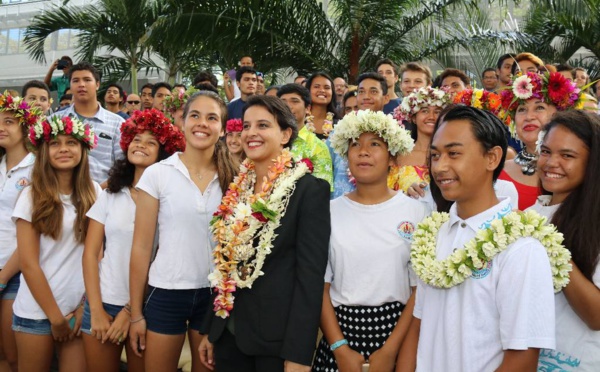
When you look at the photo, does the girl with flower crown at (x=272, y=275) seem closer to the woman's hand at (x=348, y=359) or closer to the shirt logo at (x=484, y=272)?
the woman's hand at (x=348, y=359)

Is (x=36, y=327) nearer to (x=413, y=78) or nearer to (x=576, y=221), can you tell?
(x=576, y=221)

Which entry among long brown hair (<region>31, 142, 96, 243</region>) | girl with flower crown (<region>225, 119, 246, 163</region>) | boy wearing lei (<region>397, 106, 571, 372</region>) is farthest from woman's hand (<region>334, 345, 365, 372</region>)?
girl with flower crown (<region>225, 119, 246, 163</region>)

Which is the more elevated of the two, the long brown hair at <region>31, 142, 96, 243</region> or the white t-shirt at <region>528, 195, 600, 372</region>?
the white t-shirt at <region>528, 195, 600, 372</region>

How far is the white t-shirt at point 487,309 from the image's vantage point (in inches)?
86.8

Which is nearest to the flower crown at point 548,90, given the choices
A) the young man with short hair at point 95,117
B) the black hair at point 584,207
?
the black hair at point 584,207

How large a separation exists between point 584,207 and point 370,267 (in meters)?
1.08

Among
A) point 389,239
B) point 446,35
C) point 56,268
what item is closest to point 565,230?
point 389,239

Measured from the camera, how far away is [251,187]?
137 inches

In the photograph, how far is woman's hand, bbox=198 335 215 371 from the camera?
10.9 ft

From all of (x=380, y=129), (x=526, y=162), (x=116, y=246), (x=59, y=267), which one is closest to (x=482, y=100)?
(x=526, y=162)

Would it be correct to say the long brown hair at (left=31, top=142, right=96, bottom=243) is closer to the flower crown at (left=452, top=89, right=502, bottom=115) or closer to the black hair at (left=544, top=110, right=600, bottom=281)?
the flower crown at (left=452, top=89, right=502, bottom=115)

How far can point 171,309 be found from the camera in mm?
3582

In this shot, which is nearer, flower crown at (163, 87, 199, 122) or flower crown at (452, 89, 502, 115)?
flower crown at (452, 89, 502, 115)

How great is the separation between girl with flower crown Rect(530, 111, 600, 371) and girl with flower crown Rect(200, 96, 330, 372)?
1.13m
